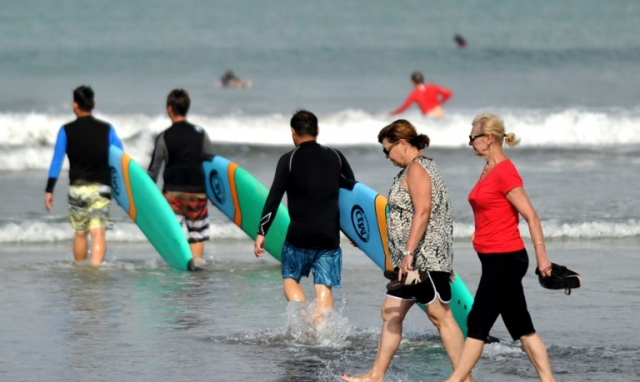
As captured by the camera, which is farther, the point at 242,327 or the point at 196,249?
the point at 196,249

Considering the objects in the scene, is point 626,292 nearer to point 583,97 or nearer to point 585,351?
point 585,351

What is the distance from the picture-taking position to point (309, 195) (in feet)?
24.3

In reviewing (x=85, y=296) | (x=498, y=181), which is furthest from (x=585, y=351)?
(x=85, y=296)

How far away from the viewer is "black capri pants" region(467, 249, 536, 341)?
6031 mm

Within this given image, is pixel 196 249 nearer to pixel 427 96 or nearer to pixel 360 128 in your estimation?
pixel 427 96

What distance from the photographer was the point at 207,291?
9586mm

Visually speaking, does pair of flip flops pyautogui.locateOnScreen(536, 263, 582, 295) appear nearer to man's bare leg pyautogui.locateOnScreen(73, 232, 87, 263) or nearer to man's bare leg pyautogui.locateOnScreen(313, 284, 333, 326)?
man's bare leg pyautogui.locateOnScreen(313, 284, 333, 326)

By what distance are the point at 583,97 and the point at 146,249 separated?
21.4 meters

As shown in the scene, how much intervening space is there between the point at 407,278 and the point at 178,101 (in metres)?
4.50

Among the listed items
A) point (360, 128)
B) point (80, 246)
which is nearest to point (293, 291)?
point (80, 246)

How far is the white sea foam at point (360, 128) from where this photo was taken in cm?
2422

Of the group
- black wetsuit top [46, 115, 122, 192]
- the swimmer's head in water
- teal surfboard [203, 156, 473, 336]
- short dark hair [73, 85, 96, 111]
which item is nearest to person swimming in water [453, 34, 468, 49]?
the swimmer's head in water

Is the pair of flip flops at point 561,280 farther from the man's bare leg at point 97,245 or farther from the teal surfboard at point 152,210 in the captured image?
the man's bare leg at point 97,245

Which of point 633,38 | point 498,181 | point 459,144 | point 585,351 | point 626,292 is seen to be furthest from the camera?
point 633,38
